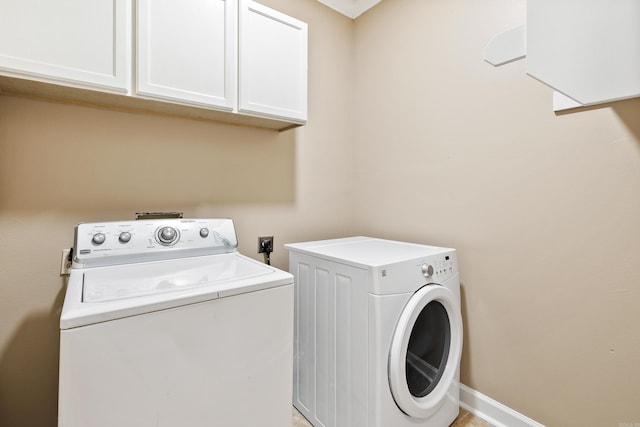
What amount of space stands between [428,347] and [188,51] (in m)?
1.81

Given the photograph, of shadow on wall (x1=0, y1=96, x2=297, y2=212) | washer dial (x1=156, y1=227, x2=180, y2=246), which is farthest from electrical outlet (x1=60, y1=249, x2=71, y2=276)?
washer dial (x1=156, y1=227, x2=180, y2=246)

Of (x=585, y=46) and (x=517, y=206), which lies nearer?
(x=585, y=46)

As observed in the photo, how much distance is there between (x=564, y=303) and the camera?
1357 mm

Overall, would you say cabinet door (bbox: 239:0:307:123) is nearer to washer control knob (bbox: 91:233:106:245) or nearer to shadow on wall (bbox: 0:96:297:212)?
shadow on wall (bbox: 0:96:297:212)

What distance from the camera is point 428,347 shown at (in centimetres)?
158

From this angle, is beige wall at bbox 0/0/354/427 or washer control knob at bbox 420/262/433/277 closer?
beige wall at bbox 0/0/354/427

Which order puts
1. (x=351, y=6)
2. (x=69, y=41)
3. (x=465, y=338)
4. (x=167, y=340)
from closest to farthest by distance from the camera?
(x=167, y=340), (x=69, y=41), (x=465, y=338), (x=351, y=6)

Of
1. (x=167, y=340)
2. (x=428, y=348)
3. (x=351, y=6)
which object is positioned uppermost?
(x=351, y=6)

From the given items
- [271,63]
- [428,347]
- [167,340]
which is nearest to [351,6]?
[271,63]

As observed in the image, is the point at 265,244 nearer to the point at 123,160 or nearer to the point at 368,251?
the point at 368,251

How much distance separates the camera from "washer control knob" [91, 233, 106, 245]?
1.20 m

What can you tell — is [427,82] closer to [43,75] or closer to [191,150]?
[191,150]

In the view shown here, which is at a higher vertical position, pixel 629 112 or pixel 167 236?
pixel 629 112

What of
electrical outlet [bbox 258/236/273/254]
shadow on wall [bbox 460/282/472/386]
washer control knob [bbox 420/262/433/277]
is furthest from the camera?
electrical outlet [bbox 258/236/273/254]
